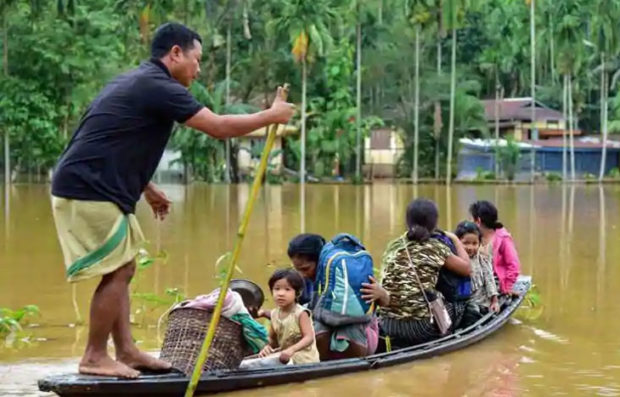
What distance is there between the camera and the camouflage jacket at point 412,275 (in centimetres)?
746

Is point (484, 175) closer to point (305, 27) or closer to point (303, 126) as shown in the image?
point (303, 126)

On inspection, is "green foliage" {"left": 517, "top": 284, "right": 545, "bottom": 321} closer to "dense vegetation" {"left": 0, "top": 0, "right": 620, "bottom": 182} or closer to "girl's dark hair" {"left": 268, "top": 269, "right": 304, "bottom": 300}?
"girl's dark hair" {"left": 268, "top": 269, "right": 304, "bottom": 300}

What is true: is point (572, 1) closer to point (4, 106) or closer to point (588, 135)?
point (588, 135)

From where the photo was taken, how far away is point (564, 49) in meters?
47.3

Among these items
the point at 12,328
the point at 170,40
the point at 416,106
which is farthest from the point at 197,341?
the point at 416,106

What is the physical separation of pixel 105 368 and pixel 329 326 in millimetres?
1774

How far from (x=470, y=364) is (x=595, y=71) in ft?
165

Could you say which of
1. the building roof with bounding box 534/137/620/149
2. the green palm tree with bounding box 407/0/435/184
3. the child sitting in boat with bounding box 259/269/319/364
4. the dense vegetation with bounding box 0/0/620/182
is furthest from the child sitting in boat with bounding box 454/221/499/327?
the building roof with bounding box 534/137/620/149

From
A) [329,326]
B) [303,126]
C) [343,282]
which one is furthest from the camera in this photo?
[303,126]

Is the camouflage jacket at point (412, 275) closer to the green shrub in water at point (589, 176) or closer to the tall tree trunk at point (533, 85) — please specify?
the tall tree trunk at point (533, 85)

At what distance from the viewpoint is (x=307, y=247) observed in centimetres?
707

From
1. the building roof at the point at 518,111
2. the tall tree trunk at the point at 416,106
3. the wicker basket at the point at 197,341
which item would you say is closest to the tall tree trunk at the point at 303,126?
the tall tree trunk at the point at 416,106

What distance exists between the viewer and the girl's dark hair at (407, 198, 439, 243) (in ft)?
24.2

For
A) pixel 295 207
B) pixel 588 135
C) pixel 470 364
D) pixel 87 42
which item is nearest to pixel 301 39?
pixel 87 42
